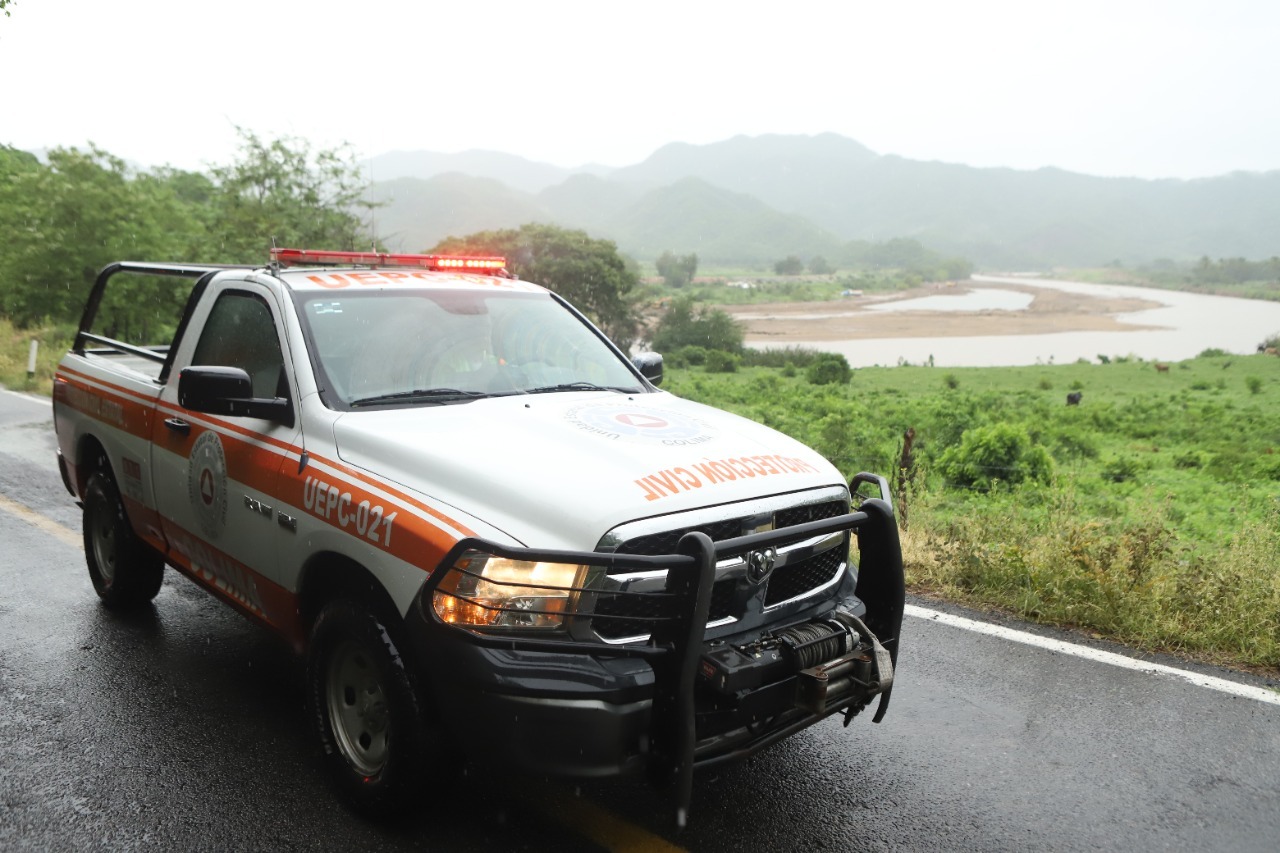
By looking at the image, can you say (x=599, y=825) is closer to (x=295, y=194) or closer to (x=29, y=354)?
(x=29, y=354)

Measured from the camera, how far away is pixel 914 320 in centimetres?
8894

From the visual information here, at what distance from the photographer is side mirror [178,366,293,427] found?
335 cm

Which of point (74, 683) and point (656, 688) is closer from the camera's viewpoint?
point (656, 688)

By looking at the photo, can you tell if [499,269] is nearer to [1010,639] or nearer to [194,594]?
[194,594]

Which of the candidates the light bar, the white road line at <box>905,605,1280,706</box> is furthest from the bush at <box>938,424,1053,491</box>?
the light bar

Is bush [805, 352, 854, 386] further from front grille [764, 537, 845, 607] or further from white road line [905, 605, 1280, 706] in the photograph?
front grille [764, 537, 845, 607]

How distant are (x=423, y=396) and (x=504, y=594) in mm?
1217

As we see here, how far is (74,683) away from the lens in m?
4.18

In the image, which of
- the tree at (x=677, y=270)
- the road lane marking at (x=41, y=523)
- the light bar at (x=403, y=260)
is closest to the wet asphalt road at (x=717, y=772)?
the road lane marking at (x=41, y=523)

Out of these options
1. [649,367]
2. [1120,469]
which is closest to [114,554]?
[649,367]

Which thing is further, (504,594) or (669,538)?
(669,538)

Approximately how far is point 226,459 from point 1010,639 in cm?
387

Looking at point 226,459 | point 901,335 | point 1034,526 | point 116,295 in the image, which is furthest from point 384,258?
point 901,335

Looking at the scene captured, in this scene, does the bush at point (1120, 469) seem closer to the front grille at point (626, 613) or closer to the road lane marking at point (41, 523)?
the road lane marking at point (41, 523)
